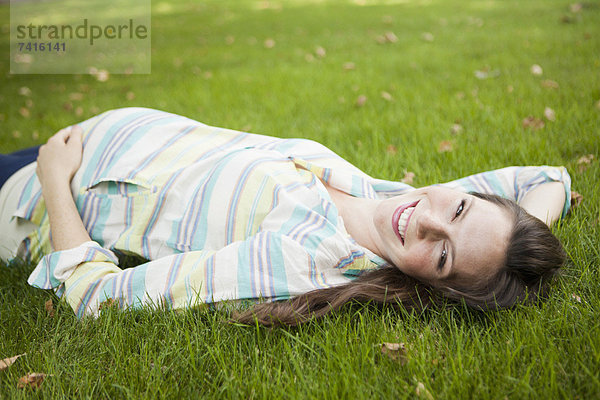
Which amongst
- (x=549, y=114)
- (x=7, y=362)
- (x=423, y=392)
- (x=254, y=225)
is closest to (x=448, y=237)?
(x=423, y=392)

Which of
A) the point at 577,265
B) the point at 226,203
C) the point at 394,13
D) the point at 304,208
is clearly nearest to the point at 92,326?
the point at 226,203

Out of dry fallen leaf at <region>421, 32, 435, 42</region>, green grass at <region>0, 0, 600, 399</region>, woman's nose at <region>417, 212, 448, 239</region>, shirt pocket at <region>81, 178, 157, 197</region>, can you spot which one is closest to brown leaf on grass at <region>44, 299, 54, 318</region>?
green grass at <region>0, 0, 600, 399</region>

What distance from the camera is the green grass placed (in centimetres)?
166

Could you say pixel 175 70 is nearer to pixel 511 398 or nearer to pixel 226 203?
pixel 226 203

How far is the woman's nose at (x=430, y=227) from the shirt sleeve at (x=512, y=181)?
786mm

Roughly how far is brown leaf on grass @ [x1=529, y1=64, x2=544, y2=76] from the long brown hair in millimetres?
3918

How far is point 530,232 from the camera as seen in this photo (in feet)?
6.31

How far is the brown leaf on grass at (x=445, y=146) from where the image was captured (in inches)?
141

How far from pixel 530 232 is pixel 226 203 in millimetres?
1289

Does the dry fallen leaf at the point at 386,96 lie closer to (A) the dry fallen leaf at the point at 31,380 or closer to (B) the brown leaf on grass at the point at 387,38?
(B) the brown leaf on grass at the point at 387,38

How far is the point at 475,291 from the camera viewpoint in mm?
1958

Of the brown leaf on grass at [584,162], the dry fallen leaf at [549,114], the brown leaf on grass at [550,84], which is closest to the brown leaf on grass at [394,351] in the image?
the brown leaf on grass at [584,162]

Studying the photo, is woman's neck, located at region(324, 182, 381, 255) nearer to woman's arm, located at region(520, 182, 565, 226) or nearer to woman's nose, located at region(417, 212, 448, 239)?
woman's nose, located at region(417, 212, 448, 239)

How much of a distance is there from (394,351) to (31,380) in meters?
1.30
